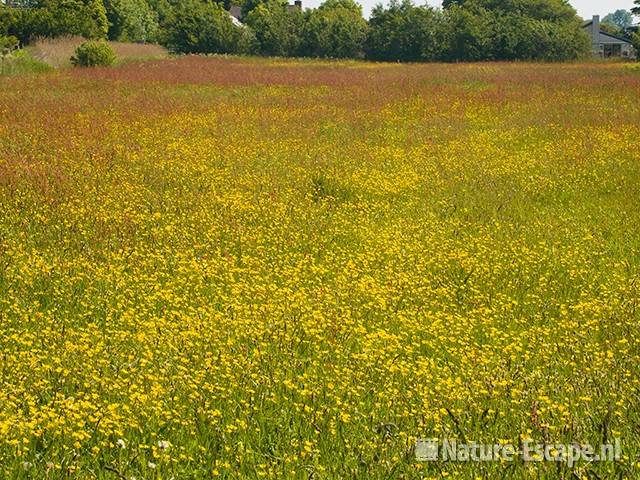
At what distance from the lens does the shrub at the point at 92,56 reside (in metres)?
31.5

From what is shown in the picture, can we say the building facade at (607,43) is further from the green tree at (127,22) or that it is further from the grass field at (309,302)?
the grass field at (309,302)

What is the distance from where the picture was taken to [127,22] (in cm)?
7606

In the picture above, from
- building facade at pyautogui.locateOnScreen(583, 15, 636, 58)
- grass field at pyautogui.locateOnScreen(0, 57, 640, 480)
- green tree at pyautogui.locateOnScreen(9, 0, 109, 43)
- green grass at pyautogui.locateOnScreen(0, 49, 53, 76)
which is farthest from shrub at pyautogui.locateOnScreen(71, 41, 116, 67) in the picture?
building facade at pyautogui.locateOnScreen(583, 15, 636, 58)

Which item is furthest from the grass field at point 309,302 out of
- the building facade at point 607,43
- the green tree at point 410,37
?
the building facade at point 607,43

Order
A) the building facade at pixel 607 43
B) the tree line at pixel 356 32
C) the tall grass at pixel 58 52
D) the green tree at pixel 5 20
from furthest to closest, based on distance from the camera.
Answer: the building facade at pixel 607 43, the tree line at pixel 356 32, the green tree at pixel 5 20, the tall grass at pixel 58 52

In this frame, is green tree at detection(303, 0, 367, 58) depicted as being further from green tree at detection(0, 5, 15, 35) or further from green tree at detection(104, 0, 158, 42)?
green tree at detection(0, 5, 15, 35)

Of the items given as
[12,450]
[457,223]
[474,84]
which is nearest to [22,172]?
[457,223]

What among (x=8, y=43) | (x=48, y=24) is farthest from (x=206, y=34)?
(x=8, y=43)

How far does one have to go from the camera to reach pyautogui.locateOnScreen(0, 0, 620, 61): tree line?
52.9m

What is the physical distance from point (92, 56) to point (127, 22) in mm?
48285

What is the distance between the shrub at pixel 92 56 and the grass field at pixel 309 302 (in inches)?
719

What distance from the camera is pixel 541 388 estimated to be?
174 inches

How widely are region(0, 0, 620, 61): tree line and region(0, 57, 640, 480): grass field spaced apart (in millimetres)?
42481

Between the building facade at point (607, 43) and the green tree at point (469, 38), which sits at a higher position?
the building facade at point (607, 43)
